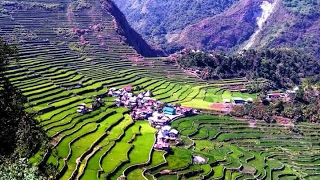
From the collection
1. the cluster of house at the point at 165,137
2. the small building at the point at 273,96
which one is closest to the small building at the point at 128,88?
the cluster of house at the point at 165,137

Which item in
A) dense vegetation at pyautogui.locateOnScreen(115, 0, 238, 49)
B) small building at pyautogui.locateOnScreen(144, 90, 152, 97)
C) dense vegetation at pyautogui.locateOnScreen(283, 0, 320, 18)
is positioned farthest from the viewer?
dense vegetation at pyautogui.locateOnScreen(115, 0, 238, 49)

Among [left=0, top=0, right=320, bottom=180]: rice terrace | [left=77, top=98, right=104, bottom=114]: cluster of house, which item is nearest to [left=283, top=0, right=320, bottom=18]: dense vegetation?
[left=0, top=0, right=320, bottom=180]: rice terrace

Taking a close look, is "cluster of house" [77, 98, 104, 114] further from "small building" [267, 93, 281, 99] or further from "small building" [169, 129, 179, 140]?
"small building" [267, 93, 281, 99]

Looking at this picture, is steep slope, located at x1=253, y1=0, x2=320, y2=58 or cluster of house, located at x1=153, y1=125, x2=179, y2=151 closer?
cluster of house, located at x1=153, y1=125, x2=179, y2=151

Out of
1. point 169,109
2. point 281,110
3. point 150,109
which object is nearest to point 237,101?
point 281,110

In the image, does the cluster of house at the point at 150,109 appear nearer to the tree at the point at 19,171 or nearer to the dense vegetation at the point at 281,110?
the dense vegetation at the point at 281,110

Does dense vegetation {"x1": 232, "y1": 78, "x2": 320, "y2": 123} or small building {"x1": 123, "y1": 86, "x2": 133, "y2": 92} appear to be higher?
small building {"x1": 123, "y1": 86, "x2": 133, "y2": 92}

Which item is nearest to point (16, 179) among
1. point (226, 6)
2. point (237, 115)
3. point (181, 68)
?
point (237, 115)
